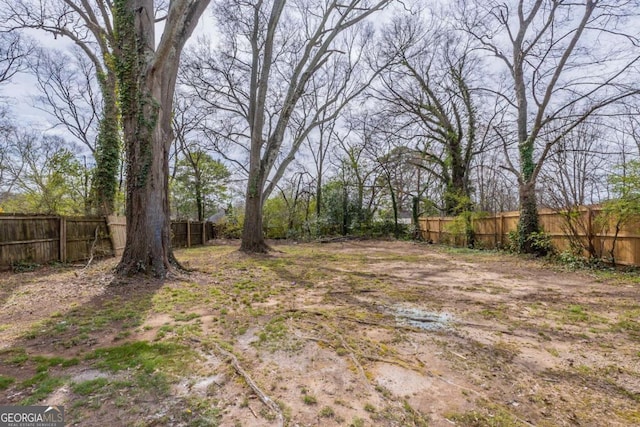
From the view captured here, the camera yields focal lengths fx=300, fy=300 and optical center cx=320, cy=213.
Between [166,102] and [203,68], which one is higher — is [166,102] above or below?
below

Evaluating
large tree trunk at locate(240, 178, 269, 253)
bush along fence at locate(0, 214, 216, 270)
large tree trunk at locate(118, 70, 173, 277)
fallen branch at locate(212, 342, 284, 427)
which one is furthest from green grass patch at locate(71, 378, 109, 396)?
large tree trunk at locate(240, 178, 269, 253)

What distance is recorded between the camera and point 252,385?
1.86m

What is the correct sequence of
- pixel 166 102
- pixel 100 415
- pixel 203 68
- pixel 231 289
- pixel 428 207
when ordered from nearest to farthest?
pixel 100 415, pixel 231 289, pixel 166 102, pixel 203 68, pixel 428 207

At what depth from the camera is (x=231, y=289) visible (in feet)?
15.0

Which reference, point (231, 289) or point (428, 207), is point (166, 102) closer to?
point (231, 289)

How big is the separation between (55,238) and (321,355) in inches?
300

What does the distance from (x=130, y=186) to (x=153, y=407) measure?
14.2 feet

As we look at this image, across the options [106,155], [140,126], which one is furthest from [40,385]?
[106,155]

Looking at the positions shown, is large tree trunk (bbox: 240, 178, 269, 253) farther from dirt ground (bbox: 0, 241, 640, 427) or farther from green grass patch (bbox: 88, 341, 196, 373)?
green grass patch (bbox: 88, 341, 196, 373)

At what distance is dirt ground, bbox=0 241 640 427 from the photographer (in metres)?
1.65

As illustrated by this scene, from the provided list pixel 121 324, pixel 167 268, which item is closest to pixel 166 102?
pixel 167 268

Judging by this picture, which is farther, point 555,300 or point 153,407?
point 555,300

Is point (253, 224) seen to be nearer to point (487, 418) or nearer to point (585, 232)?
point (487, 418)

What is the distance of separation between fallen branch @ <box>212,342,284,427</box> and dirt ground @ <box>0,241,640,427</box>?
0.03ft
